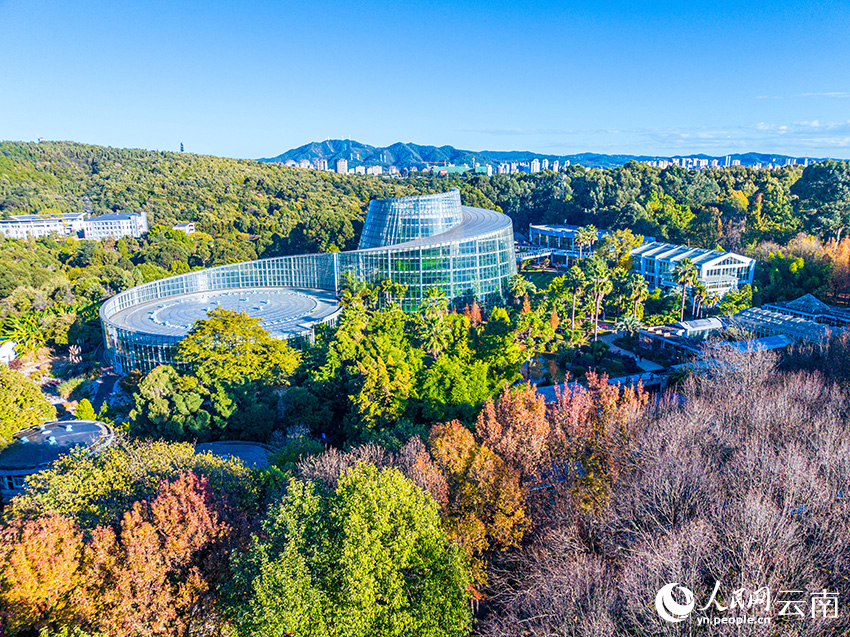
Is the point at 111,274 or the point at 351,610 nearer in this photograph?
the point at 351,610

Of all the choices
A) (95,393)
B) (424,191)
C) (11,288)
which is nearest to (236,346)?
(95,393)

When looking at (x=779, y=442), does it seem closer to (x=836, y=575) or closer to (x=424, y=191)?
(x=836, y=575)

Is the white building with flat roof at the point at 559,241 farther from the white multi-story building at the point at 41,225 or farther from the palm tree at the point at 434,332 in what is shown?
the white multi-story building at the point at 41,225

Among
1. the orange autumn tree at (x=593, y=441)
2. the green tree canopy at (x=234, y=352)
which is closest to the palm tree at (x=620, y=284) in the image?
the orange autumn tree at (x=593, y=441)

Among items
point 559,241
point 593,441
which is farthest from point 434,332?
point 559,241

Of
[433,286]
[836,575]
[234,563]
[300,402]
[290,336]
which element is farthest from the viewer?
[433,286]

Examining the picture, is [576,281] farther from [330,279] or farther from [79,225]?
[79,225]
